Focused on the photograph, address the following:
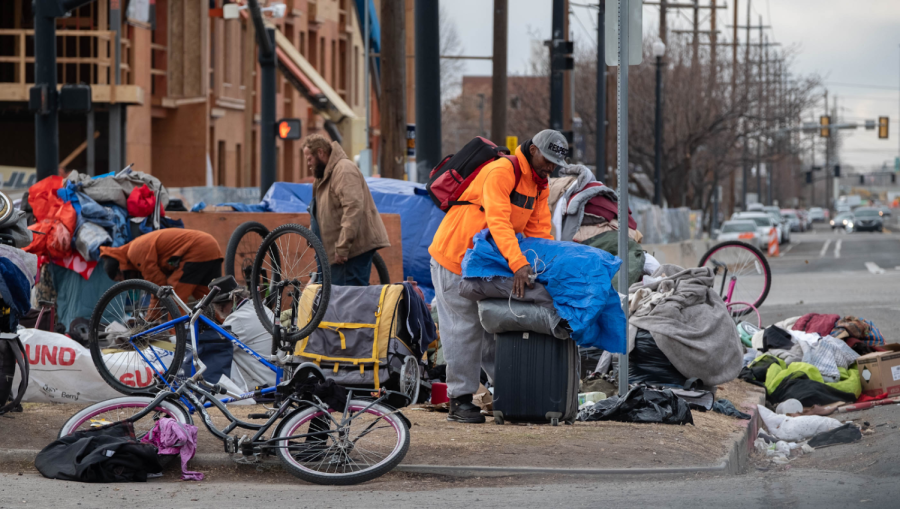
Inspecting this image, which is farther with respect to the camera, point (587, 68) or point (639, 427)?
point (587, 68)

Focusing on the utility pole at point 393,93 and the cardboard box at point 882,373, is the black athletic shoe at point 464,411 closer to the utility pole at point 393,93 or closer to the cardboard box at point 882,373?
the cardboard box at point 882,373

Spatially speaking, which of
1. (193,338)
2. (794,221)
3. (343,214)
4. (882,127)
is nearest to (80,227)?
(343,214)

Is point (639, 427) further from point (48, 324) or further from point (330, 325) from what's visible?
point (48, 324)

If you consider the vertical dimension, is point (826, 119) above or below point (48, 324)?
above

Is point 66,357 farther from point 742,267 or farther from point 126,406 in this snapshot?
point 742,267

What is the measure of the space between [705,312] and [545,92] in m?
41.0

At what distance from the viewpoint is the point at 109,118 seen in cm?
2683

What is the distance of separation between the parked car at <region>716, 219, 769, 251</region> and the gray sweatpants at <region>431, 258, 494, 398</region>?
34813mm

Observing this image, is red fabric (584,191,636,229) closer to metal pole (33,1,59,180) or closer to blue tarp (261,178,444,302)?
blue tarp (261,178,444,302)

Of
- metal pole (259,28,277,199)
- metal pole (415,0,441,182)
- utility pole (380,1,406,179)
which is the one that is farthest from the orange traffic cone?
metal pole (415,0,441,182)

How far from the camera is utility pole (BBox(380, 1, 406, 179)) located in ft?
52.5

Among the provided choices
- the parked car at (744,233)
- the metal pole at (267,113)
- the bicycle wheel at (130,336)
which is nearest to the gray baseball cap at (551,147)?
the bicycle wheel at (130,336)

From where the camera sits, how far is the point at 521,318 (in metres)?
6.86

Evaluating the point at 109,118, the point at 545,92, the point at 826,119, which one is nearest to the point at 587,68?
the point at 545,92
